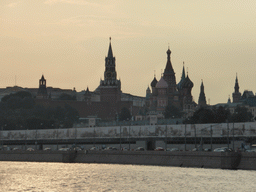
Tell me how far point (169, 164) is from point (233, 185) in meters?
27.2

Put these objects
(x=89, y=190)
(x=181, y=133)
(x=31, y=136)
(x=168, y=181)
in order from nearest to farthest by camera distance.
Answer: (x=89, y=190)
(x=168, y=181)
(x=181, y=133)
(x=31, y=136)

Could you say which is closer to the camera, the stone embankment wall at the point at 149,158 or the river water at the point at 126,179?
the river water at the point at 126,179

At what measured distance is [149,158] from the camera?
112 metres

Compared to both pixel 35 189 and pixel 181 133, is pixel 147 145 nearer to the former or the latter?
pixel 181 133

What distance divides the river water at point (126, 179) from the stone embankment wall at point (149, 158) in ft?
5.03

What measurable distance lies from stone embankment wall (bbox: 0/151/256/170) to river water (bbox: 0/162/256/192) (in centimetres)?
153

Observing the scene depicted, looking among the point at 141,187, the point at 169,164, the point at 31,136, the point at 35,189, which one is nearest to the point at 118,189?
the point at 141,187

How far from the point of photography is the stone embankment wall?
96250 millimetres

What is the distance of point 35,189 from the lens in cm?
8338

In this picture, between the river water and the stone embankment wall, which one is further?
the stone embankment wall

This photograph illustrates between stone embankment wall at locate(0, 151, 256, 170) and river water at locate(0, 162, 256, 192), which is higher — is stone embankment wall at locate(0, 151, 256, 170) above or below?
above

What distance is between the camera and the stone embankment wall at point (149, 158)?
9625 centimetres

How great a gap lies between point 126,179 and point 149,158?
68.6ft

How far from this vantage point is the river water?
3250 inches
